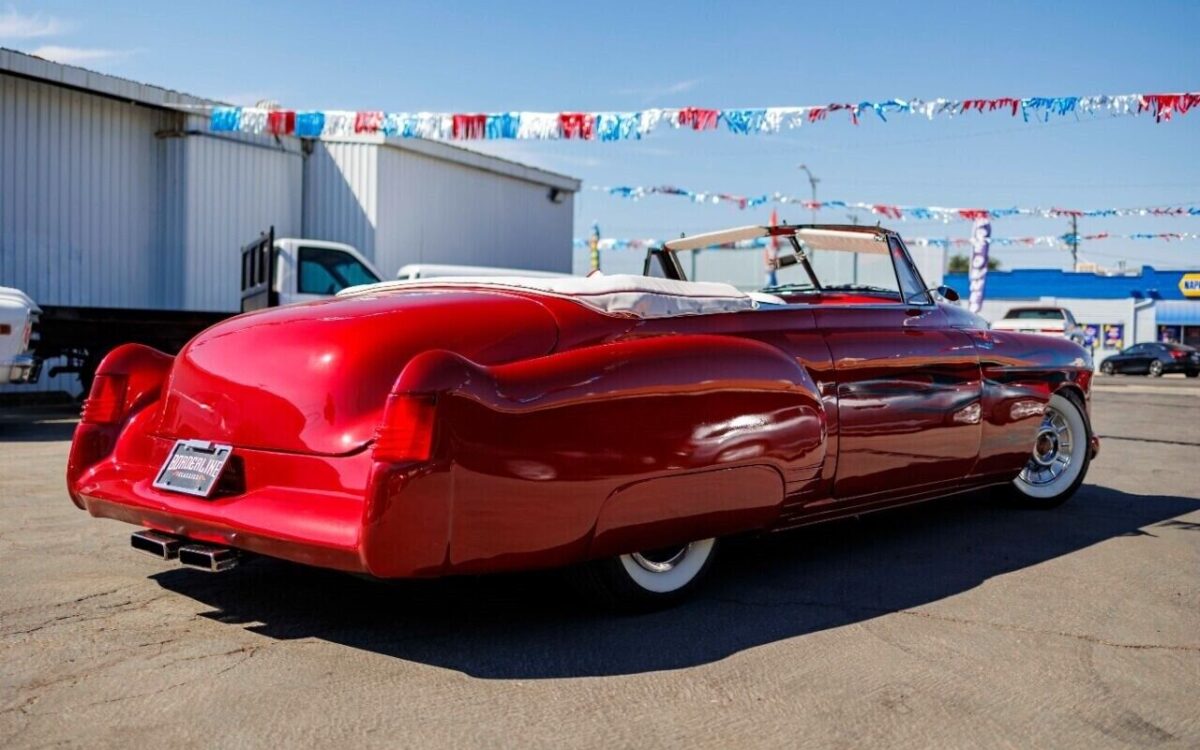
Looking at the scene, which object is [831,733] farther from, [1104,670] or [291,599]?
[291,599]

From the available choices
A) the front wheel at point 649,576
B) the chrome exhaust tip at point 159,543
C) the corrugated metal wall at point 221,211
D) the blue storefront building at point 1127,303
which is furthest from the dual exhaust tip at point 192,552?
the blue storefront building at point 1127,303

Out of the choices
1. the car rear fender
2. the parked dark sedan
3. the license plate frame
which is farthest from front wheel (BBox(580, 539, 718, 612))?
the parked dark sedan

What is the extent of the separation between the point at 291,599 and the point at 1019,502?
12.9ft

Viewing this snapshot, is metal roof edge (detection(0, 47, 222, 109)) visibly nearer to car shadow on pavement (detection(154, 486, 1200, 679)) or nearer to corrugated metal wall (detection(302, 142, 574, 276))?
corrugated metal wall (detection(302, 142, 574, 276))

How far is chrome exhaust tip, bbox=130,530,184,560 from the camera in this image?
3.38 m

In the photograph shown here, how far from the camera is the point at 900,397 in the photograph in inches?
175

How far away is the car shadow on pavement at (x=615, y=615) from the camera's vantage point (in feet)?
10.8

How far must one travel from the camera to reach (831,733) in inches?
106

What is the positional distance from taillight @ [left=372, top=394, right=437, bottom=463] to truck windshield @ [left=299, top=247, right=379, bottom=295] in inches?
406

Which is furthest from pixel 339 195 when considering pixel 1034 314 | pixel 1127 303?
pixel 1127 303

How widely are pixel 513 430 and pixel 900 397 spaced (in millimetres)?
1990

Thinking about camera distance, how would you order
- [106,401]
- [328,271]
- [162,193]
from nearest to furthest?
1. [106,401]
2. [328,271]
3. [162,193]

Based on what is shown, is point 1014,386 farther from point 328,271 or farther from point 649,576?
point 328,271

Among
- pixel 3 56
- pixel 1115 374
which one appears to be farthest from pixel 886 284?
pixel 1115 374
